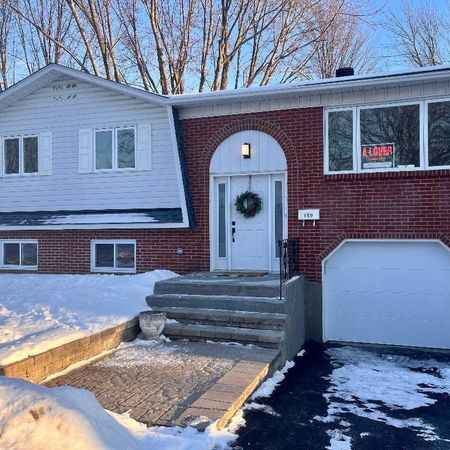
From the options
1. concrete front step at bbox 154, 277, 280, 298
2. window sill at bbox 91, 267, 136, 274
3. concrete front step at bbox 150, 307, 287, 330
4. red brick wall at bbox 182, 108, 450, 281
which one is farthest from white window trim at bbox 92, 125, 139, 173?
concrete front step at bbox 150, 307, 287, 330

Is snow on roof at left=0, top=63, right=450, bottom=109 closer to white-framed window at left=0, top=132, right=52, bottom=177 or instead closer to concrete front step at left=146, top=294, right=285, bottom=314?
white-framed window at left=0, top=132, right=52, bottom=177

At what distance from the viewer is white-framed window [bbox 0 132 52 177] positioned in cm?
1182

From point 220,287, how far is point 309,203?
2674 millimetres

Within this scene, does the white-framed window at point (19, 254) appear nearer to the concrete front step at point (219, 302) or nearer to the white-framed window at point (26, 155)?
the white-framed window at point (26, 155)

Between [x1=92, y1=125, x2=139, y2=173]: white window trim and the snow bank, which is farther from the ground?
[x1=92, y1=125, x2=139, y2=173]: white window trim

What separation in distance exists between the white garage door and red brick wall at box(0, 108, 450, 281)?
343 millimetres

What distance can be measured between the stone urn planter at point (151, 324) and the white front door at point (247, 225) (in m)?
3.15

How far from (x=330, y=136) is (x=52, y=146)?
6.44 m

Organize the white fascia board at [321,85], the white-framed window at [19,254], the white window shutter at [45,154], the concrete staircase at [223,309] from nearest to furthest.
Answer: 1. the concrete staircase at [223,309]
2. the white fascia board at [321,85]
3. the white window shutter at [45,154]
4. the white-framed window at [19,254]

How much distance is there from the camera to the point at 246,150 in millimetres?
10297

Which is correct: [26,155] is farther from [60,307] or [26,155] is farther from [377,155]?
[377,155]

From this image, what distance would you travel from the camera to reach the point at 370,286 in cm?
966

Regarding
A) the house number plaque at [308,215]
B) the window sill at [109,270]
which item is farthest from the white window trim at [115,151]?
the house number plaque at [308,215]

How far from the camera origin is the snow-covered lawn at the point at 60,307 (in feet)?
19.7
